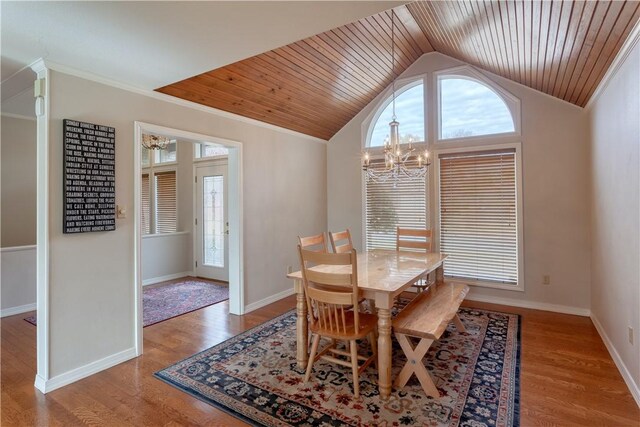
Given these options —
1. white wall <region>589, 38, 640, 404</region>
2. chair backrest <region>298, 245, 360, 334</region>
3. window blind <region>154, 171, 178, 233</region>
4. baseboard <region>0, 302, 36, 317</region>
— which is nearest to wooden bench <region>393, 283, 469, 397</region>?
chair backrest <region>298, 245, 360, 334</region>

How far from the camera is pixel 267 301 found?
441cm

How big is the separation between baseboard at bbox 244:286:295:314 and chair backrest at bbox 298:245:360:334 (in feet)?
5.85

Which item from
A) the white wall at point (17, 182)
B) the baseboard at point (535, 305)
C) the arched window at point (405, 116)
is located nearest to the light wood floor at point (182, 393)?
the baseboard at point (535, 305)

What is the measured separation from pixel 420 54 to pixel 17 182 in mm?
6104

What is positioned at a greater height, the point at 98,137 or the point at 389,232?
the point at 98,137

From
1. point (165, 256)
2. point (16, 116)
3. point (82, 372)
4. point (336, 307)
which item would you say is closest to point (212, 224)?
point (165, 256)

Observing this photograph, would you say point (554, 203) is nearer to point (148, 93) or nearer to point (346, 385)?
point (346, 385)

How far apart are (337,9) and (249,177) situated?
103 inches

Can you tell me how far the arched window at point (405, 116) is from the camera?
4.76m

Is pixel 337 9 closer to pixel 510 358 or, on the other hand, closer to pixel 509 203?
pixel 510 358

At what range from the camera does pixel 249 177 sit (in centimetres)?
413

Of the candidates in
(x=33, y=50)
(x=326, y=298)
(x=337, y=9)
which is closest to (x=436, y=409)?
(x=326, y=298)

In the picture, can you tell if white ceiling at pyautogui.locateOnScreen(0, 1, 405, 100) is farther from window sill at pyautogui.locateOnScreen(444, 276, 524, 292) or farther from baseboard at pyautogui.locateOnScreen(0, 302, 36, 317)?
window sill at pyautogui.locateOnScreen(444, 276, 524, 292)

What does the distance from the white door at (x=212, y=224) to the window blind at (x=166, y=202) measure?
26.9 inches
